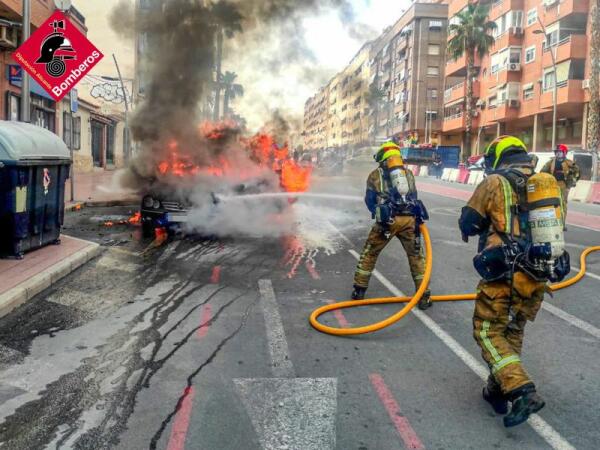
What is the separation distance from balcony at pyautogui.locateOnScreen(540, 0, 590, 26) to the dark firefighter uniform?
33.5 m

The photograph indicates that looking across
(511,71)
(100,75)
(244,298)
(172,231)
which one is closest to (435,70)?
(511,71)

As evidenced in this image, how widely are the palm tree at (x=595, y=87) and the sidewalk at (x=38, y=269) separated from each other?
80.3ft

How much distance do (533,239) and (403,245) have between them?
8.34 ft

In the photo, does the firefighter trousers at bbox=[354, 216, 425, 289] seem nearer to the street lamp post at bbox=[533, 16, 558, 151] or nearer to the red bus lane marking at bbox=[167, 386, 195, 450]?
the red bus lane marking at bbox=[167, 386, 195, 450]

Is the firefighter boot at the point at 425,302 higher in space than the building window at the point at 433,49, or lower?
lower

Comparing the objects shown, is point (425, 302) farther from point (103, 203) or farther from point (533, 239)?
point (103, 203)

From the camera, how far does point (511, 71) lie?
3828cm

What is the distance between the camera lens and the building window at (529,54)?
36.5 metres

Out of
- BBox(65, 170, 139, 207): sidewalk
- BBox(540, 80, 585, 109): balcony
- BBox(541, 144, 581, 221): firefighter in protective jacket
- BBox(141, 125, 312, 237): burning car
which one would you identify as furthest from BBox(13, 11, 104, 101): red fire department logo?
BBox(540, 80, 585, 109): balcony

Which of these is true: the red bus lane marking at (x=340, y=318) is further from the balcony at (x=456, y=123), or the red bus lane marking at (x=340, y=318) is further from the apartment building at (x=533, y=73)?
the balcony at (x=456, y=123)

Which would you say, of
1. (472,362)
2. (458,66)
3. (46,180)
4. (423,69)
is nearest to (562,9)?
(458,66)

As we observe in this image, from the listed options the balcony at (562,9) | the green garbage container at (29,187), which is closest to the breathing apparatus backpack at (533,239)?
the green garbage container at (29,187)

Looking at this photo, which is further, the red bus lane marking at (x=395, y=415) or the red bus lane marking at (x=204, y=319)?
the red bus lane marking at (x=204, y=319)

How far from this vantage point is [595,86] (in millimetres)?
25297
